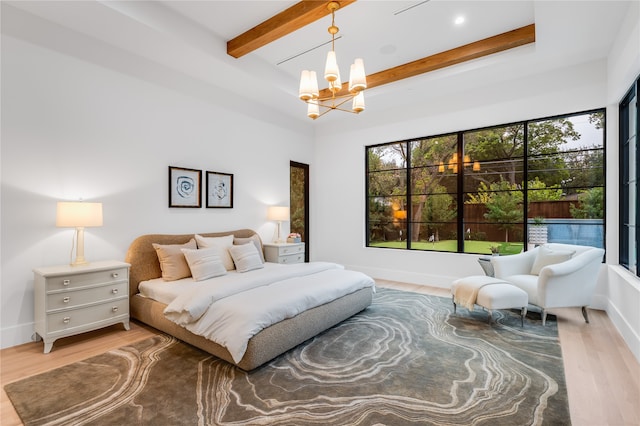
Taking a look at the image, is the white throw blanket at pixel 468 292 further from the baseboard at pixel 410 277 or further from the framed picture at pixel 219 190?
the framed picture at pixel 219 190

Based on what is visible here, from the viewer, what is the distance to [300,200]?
21.9ft

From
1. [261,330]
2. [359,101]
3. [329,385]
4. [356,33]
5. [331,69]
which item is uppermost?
[356,33]

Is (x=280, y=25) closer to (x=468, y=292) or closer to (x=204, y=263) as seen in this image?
(x=204, y=263)

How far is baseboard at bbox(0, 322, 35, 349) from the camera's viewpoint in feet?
9.62

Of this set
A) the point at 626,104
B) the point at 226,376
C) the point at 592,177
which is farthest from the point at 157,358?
the point at 626,104

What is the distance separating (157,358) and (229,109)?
373 centimetres

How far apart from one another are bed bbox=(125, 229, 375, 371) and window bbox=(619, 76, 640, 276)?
9.67ft

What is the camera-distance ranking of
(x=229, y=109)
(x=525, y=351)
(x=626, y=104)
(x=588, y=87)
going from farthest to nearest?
(x=229, y=109) → (x=588, y=87) → (x=626, y=104) → (x=525, y=351)

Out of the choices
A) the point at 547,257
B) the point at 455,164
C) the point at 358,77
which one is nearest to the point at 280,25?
the point at 358,77

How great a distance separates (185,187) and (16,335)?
2318 mm

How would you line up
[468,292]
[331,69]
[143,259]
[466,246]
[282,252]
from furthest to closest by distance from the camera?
1. [282,252]
2. [466,246]
3. [143,259]
4. [468,292]
5. [331,69]

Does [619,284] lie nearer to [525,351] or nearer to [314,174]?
[525,351]

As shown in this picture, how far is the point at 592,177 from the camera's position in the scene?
13.6 feet

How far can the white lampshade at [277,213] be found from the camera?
552 cm
